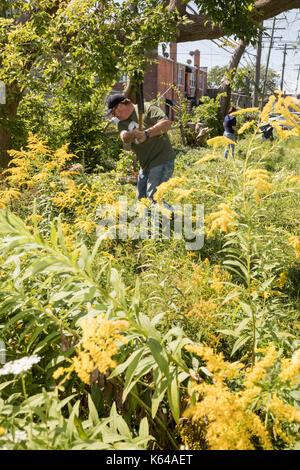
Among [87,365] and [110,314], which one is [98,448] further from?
[110,314]

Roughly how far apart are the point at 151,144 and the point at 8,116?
3.44 metres

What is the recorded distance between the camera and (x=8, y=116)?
6.53m

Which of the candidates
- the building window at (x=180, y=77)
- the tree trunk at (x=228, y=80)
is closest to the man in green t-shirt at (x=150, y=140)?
the tree trunk at (x=228, y=80)

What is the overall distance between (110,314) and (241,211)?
816mm

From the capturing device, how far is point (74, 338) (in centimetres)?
158

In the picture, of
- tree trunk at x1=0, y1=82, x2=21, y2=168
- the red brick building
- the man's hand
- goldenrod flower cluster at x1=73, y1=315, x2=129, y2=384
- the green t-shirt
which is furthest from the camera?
the red brick building

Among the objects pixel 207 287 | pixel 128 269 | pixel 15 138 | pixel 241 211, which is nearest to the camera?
pixel 241 211

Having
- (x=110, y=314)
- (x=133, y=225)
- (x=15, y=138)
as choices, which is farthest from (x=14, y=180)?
(x=15, y=138)

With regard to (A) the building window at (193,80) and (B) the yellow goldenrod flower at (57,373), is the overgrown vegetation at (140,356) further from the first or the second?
(A) the building window at (193,80)

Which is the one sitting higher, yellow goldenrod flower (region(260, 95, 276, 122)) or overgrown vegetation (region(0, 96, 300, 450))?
yellow goldenrod flower (region(260, 95, 276, 122))

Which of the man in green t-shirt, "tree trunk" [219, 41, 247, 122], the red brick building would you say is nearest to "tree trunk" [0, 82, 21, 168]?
the man in green t-shirt

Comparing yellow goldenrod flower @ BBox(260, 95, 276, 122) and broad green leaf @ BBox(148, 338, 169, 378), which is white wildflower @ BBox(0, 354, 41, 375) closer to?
broad green leaf @ BBox(148, 338, 169, 378)

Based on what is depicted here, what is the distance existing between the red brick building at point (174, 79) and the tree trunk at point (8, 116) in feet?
70.1

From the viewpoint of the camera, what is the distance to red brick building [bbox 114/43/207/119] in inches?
1260
